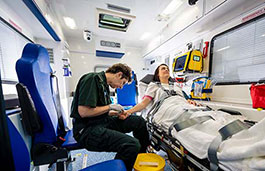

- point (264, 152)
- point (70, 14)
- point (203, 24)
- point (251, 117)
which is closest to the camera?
point (264, 152)

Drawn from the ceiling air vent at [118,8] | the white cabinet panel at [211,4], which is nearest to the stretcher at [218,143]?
the white cabinet panel at [211,4]

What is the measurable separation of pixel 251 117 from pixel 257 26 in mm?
1244

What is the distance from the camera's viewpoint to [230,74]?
1699 mm

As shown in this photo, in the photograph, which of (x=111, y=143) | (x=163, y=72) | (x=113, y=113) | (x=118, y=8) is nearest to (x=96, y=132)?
(x=111, y=143)

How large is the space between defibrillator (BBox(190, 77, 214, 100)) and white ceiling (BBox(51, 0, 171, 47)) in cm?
162

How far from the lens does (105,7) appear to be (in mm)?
2078

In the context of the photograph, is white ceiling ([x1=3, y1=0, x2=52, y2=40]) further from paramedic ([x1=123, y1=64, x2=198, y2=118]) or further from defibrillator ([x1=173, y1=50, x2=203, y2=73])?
defibrillator ([x1=173, y1=50, x2=203, y2=73])

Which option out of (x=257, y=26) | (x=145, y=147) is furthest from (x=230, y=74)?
(x=145, y=147)

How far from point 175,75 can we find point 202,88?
0.93 m

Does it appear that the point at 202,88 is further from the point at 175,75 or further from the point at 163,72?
the point at 175,75

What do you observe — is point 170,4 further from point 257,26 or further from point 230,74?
point 230,74

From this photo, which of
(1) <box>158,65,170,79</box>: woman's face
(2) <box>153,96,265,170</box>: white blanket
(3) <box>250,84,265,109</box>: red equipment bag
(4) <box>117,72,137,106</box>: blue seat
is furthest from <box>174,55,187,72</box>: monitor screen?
(2) <box>153,96,265,170</box>: white blanket

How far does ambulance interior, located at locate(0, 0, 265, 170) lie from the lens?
0.68m

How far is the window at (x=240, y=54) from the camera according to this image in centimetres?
137
